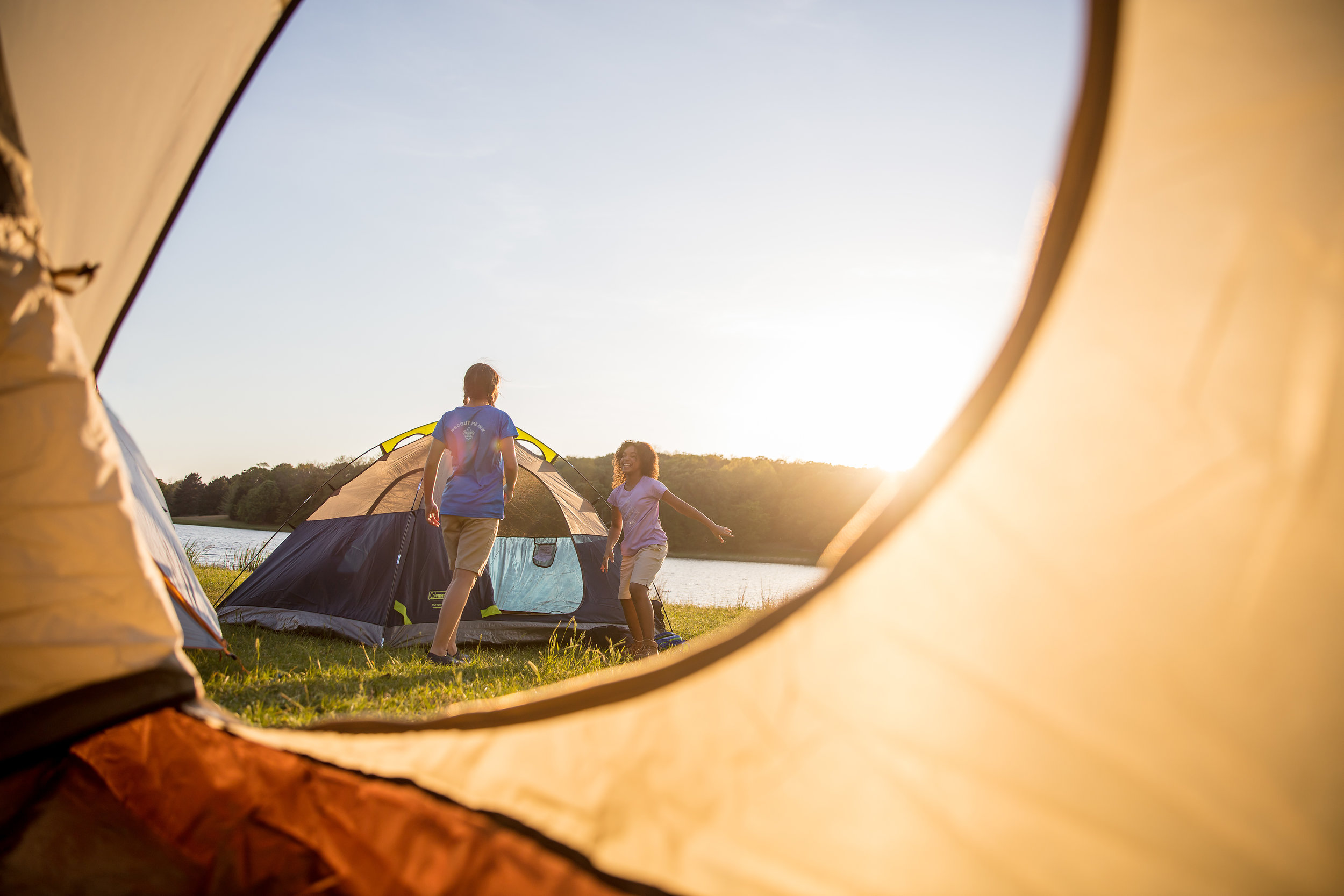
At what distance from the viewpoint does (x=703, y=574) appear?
70.2ft

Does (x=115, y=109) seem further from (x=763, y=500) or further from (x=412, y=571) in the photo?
(x=763, y=500)

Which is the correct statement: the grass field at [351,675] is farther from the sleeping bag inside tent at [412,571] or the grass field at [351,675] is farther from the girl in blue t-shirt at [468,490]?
the girl in blue t-shirt at [468,490]

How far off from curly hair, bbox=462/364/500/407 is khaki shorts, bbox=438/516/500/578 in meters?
0.58

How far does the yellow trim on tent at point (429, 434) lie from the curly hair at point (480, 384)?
3.67 ft

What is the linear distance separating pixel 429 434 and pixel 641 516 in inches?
65.9

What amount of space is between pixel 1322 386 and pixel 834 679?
1.52ft

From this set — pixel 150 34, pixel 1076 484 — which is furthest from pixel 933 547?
pixel 150 34

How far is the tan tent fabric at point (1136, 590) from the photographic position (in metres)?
0.53

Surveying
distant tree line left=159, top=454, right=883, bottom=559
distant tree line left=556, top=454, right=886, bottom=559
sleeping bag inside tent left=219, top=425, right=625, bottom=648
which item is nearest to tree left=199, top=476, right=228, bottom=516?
distant tree line left=159, top=454, right=883, bottom=559

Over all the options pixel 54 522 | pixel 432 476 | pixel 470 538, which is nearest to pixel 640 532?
pixel 470 538

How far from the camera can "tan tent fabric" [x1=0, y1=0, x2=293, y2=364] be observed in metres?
1.26

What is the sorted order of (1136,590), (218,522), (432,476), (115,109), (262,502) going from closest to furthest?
(1136,590) → (115,109) → (432,476) → (262,502) → (218,522)

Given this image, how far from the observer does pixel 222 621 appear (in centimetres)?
425

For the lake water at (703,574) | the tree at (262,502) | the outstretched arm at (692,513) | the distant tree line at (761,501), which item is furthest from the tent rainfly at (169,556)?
the distant tree line at (761,501)
